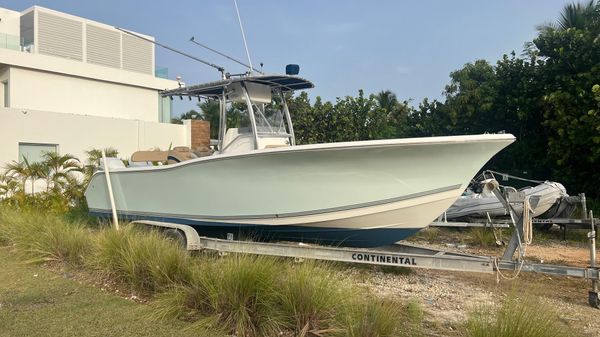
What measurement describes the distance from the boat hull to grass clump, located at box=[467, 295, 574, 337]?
7.59ft

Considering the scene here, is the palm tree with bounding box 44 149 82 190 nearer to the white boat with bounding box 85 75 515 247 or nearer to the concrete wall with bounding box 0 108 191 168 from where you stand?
the white boat with bounding box 85 75 515 247

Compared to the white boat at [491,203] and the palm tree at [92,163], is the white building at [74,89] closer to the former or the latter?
the palm tree at [92,163]

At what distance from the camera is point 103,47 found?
2647cm

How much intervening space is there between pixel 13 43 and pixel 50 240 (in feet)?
62.4

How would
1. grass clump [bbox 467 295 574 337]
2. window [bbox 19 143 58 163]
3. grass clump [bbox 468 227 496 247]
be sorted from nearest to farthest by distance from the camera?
grass clump [bbox 467 295 574 337], grass clump [bbox 468 227 496 247], window [bbox 19 143 58 163]

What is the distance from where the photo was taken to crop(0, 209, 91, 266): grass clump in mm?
6996

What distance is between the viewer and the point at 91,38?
26250 millimetres

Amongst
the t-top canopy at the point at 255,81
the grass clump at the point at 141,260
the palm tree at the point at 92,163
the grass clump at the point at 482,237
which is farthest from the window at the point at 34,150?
the grass clump at the point at 482,237

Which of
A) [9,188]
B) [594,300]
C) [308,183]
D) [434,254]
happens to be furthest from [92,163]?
[594,300]

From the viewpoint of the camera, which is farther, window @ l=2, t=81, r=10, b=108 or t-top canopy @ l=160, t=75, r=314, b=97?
window @ l=2, t=81, r=10, b=108

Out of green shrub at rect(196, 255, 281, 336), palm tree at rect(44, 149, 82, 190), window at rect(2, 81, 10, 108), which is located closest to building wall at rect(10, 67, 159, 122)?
window at rect(2, 81, 10, 108)

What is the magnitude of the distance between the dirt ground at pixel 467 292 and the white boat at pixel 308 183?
64 cm

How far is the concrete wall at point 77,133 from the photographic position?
19.2 m

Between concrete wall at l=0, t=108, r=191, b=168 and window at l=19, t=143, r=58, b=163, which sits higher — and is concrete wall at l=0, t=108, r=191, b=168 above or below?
above
